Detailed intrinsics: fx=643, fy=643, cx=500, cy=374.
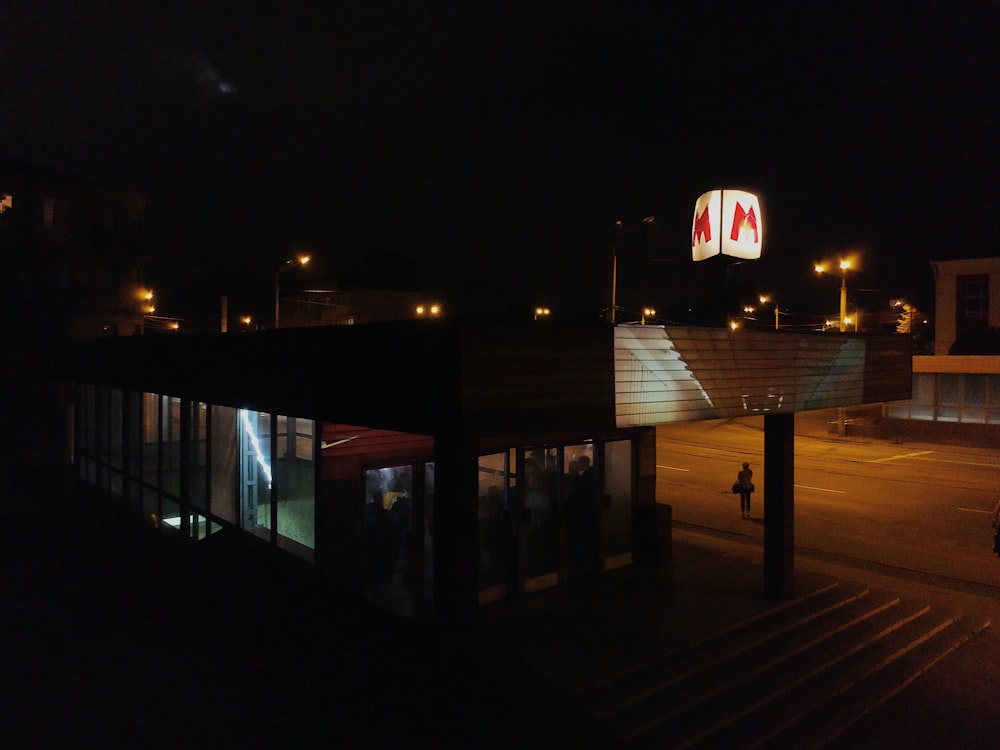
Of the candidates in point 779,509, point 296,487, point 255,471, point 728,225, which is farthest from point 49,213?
point 779,509

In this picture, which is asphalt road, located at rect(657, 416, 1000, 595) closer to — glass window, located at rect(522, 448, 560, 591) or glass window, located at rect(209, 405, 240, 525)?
glass window, located at rect(522, 448, 560, 591)

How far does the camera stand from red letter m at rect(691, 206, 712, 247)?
416 inches

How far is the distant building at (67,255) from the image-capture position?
27156 mm

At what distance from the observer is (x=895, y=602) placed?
31.8 feet

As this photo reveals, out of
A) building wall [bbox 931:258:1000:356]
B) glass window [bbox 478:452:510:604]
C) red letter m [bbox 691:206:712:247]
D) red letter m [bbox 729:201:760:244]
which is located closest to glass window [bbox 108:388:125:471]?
glass window [bbox 478:452:510:604]

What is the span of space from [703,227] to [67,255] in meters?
29.1

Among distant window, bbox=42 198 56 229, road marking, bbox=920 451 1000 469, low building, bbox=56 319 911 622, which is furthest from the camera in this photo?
distant window, bbox=42 198 56 229

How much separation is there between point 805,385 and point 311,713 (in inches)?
305

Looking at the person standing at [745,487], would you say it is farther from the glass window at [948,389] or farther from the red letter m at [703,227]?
the glass window at [948,389]

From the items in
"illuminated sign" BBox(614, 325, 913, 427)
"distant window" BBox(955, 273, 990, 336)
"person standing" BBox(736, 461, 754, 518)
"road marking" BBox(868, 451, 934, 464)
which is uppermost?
"distant window" BBox(955, 273, 990, 336)

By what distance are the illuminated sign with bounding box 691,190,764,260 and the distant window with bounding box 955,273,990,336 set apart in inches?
1313

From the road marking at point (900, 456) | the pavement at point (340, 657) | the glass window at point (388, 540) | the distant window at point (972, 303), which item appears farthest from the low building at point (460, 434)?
the distant window at point (972, 303)

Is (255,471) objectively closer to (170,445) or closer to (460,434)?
(170,445)

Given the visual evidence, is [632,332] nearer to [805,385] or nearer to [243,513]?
[805,385]
